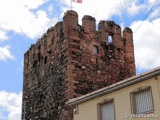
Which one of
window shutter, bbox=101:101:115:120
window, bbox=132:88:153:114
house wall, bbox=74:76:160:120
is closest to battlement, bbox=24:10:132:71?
house wall, bbox=74:76:160:120

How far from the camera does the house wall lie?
11539 millimetres

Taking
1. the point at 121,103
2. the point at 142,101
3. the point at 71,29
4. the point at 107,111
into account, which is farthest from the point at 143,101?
the point at 71,29

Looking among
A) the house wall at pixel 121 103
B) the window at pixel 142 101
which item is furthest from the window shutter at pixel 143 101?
the house wall at pixel 121 103

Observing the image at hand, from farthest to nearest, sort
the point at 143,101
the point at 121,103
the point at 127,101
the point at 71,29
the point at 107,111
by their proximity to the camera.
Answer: the point at 71,29
the point at 107,111
the point at 121,103
the point at 127,101
the point at 143,101

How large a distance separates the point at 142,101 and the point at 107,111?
1893mm

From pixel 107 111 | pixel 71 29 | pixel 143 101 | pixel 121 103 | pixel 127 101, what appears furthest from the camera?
pixel 71 29

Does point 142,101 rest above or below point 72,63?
below

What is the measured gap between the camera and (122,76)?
18.9m

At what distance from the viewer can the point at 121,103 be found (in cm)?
1281

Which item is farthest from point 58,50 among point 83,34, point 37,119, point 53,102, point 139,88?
point 139,88

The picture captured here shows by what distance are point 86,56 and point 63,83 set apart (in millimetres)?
1869

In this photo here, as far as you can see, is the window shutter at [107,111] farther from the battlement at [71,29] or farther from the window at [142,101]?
the battlement at [71,29]

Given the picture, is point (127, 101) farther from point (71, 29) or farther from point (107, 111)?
point (71, 29)

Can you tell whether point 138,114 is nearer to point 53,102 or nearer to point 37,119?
point 53,102
